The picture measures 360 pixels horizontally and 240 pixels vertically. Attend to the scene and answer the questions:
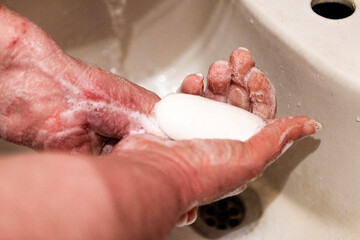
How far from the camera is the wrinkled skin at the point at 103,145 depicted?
→ 0.29 metres

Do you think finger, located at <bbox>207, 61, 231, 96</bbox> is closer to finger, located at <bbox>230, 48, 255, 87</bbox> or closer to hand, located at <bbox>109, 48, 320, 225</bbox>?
finger, located at <bbox>230, 48, 255, 87</bbox>

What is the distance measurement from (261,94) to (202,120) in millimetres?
103

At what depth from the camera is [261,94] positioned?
0.57 meters

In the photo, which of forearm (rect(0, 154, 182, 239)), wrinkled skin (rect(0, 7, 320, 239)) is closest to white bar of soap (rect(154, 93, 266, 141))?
wrinkled skin (rect(0, 7, 320, 239))

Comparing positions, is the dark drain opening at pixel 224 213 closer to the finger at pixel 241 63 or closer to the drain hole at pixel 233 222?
the drain hole at pixel 233 222

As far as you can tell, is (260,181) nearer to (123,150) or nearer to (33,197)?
(123,150)

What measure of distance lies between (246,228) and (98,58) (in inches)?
14.3

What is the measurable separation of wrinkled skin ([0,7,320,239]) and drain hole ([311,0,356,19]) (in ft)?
0.42

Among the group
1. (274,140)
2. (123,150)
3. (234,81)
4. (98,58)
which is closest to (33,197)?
(123,150)

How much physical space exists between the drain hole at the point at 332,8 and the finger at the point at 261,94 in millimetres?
131

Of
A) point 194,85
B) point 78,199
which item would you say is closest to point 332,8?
point 194,85

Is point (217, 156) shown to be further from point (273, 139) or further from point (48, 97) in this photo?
point (48, 97)

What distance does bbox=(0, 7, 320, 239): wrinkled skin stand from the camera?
0.29 m

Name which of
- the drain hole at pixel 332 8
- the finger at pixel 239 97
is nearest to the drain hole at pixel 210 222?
the finger at pixel 239 97
